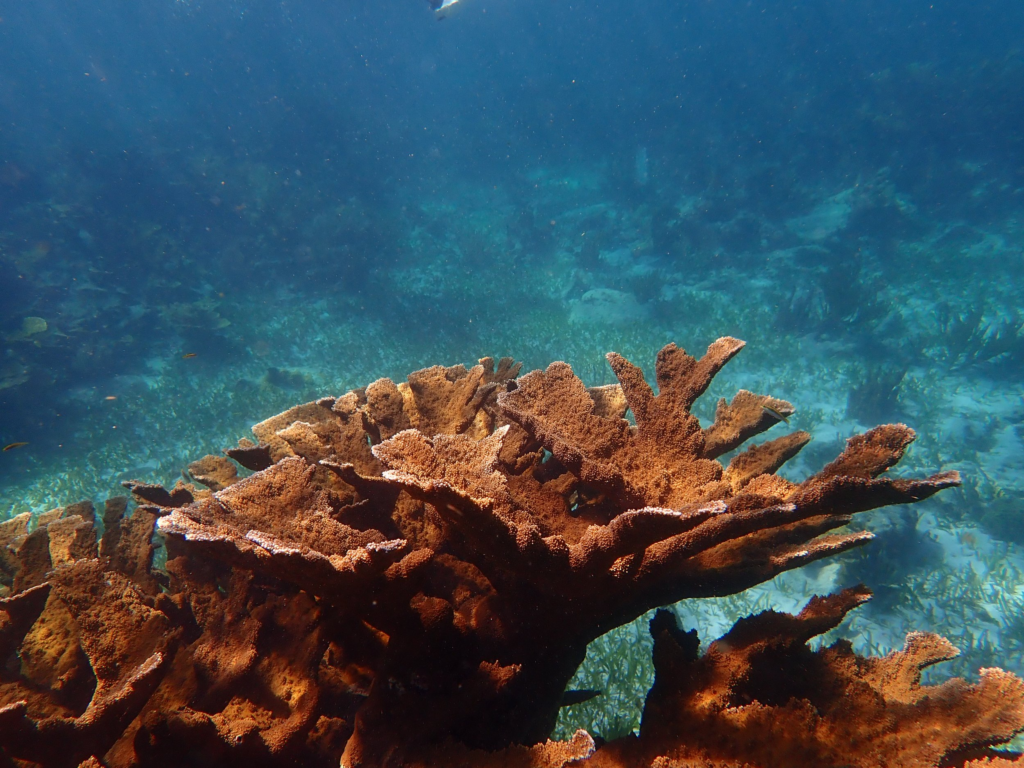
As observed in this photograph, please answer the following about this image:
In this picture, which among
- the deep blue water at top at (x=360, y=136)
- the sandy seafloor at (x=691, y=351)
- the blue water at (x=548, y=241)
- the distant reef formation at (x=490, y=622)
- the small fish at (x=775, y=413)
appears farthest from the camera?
the deep blue water at top at (x=360, y=136)

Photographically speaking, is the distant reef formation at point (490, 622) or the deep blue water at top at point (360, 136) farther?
the deep blue water at top at point (360, 136)

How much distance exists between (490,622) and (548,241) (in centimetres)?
2795

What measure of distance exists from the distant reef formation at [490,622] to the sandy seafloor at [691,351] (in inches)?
105

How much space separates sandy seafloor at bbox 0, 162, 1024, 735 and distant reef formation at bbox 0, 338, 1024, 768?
266cm

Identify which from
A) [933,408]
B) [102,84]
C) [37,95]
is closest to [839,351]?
[933,408]

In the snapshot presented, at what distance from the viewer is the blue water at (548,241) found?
12219 mm

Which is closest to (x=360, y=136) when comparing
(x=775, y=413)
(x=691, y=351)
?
(x=691, y=351)

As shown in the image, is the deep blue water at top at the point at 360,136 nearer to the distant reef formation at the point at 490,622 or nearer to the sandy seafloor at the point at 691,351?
the sandy seafloor at the point at 691,351

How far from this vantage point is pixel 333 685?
1859 mm

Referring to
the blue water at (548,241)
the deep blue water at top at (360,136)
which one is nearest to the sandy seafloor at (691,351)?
the blue water at (548,241)

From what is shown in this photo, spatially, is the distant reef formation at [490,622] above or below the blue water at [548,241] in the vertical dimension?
below

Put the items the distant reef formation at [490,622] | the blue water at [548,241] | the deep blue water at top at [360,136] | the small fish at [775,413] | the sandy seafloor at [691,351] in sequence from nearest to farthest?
the distant reef formation at [490,622] < the small fish at [775,413] < the sandy seafloor at [691,351] < the blue water at [548,241] < the deep blue water at top at [360,136]

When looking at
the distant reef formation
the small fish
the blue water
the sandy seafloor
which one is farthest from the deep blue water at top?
the small fish

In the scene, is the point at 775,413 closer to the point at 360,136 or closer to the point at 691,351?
the point at 691,351
